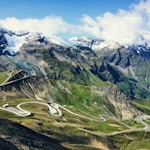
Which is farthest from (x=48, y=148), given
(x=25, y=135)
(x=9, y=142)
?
(x=9, y=142)

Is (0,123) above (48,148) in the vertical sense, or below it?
above

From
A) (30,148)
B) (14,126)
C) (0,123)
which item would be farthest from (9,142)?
(14,126)

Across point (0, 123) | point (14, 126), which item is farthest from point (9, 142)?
point (14, 126)

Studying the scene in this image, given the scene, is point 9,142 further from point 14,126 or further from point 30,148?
point 14,126

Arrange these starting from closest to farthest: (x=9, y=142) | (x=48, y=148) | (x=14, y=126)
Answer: (x=9, y=142)
(x=48, y=148)
(x=14, y=126)

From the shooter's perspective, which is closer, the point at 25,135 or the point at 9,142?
the point at 9,142

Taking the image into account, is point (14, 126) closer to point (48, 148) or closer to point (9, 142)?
point (48, 148)

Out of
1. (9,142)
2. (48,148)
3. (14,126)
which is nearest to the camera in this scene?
(9,142)

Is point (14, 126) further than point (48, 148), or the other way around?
point (14, 126)
